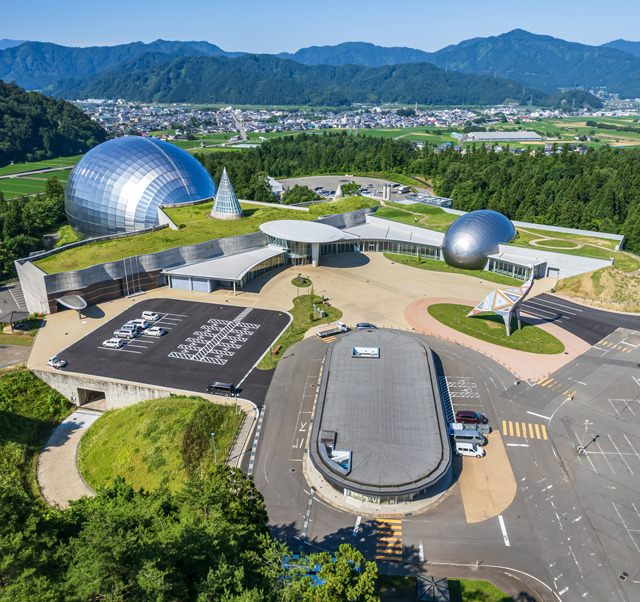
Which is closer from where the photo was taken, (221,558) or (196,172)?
(221,558)

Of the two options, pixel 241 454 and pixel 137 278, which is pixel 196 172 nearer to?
pixel 137 278

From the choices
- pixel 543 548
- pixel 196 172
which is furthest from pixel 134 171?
pixel 543 548

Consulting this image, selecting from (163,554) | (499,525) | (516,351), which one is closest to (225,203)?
(516,351)

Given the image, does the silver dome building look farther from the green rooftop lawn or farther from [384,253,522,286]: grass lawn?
[384,253,522,286]: grass lawn

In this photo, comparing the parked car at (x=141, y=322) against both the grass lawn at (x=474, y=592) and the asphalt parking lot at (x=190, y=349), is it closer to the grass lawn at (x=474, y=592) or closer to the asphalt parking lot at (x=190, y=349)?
the asphalt parking lot at (x=190, y=349)

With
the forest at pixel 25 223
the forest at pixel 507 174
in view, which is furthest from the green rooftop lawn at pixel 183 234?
the forest at pixel 507 174

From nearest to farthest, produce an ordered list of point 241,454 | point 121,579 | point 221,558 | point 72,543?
point 121,579
point 221,558
point 72,543
point 241,454

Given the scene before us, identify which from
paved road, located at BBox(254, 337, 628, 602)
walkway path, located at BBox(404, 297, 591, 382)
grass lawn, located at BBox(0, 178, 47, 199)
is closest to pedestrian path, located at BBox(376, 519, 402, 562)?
paved road, located at BBox(254, 337, 628, 602)
